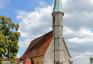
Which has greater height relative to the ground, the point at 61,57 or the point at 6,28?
the point at 6,28

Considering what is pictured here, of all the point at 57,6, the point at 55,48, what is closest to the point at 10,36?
the point at 55,48

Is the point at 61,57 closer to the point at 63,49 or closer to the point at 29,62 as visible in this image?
the point at 63,49

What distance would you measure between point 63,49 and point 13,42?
1523 centimetres

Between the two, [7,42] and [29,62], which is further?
[29,62]

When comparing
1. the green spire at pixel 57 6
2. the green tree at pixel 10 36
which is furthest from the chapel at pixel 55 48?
the green tree at pixel 10 36

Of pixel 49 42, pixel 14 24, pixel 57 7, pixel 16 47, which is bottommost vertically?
pixel 16 47

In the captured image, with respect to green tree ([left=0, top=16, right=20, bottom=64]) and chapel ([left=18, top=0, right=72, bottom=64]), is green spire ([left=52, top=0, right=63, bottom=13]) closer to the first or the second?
chapel ([left=18, top=0, right=72, bottom=64])

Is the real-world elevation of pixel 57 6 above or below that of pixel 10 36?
above

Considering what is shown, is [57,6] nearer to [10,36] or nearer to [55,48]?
[55,48]

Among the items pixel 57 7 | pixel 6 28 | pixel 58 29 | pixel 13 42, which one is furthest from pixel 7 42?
pixel 57 7

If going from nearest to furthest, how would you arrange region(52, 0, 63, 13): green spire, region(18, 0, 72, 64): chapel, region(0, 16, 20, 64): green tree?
region(0, 16, 20, 64): green tree
region(18, 0, 72, 64): chapel
region(52, 0, 63, 13): green spire

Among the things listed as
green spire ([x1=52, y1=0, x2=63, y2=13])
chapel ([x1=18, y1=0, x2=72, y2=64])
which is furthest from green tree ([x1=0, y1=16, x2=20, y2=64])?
green spire ([x1=52, y1=0, x2=63, y2=13])

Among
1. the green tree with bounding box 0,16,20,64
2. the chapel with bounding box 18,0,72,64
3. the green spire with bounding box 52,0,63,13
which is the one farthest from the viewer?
the green spire with bounding box 52,0,63,13

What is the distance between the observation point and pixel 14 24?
2652 centimetres
